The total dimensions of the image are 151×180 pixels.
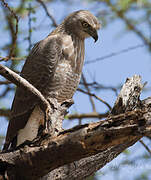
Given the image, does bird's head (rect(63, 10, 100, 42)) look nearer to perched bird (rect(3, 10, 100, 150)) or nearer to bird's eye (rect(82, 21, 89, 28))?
bird's eye (rect(82, 21, 89, 28))

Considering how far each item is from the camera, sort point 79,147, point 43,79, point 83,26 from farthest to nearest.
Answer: point 83,26, point 43,79, point 79,147

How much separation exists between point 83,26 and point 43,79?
1.11 metres

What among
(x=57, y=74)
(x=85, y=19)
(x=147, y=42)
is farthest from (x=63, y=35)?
(x=147, y=42)

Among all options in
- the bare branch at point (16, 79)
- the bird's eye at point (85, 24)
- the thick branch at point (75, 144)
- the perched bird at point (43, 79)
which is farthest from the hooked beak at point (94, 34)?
the thick branch at point (75, 144)

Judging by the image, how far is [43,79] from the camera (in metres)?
4.17

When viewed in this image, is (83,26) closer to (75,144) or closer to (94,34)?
(94,34)

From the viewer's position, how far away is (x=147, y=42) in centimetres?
600

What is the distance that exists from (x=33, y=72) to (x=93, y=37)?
103 cm

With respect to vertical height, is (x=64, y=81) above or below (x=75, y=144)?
above

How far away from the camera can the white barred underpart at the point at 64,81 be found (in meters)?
4.20

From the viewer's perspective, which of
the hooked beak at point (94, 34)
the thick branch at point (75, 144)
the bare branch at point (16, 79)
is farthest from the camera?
the hooked beak at point (94, 34)

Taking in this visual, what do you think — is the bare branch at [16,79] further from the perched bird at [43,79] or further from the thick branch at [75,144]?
the perched bird at [43,79]

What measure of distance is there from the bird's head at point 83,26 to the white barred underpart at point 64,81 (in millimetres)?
303

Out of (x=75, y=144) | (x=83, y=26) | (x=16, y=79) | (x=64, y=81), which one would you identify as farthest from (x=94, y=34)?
(x=75, y=144)
